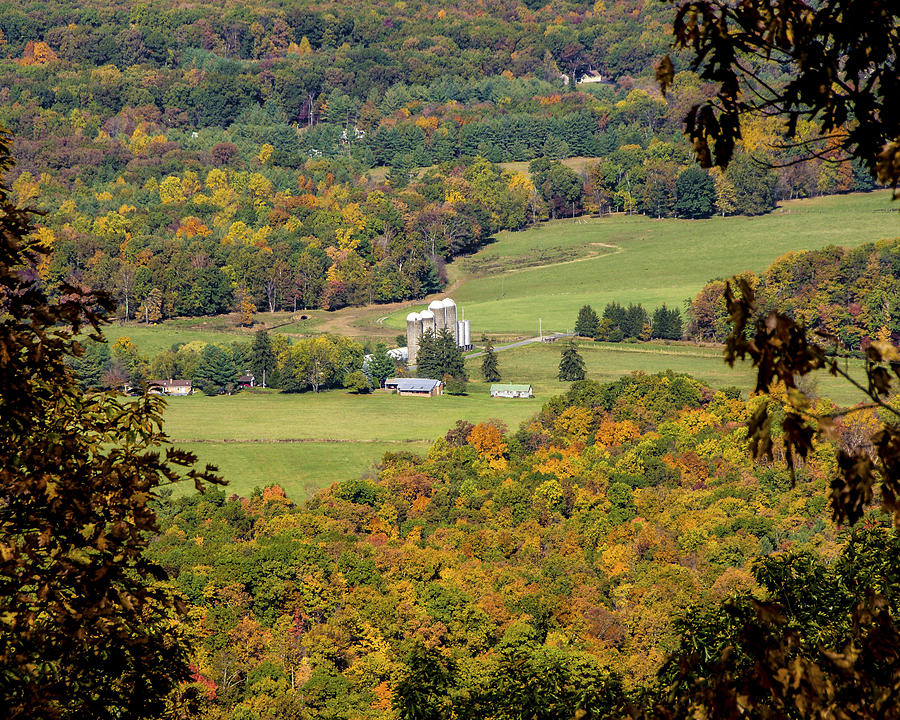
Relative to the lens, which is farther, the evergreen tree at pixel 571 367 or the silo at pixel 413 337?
the silo at pixel 413 337

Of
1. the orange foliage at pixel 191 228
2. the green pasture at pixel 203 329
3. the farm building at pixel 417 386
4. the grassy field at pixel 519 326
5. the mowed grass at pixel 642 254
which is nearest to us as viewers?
the grassy field at pixel 519 326

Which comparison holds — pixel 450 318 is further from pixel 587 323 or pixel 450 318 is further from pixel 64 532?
pixel 64 532

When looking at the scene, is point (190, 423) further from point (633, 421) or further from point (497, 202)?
point (497, 202)

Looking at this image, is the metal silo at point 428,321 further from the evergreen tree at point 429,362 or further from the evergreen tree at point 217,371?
the evergreen tree at point 217,371

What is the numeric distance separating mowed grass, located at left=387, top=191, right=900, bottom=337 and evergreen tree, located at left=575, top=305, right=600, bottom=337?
11.2ft

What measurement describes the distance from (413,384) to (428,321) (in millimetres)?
12608

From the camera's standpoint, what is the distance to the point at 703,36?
770 centimetres

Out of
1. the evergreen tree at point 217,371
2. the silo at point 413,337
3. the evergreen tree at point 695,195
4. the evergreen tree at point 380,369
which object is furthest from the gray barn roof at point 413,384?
the evergreen tree at point 695,195

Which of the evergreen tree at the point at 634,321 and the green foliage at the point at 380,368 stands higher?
the evergreen tree at the point at 634,321

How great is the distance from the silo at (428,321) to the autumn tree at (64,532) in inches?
3601

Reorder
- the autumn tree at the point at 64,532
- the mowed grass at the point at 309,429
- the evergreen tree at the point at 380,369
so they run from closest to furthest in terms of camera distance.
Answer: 1. the autumn tree at the point at 64,532
2. the mowed grass at the point at 309,429
3. the evergreen tree at the point at 380,369

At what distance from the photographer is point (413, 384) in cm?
9319

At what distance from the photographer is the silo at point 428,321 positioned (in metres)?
103

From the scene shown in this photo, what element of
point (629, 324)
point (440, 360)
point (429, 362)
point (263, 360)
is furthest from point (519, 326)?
point (263, 360)
